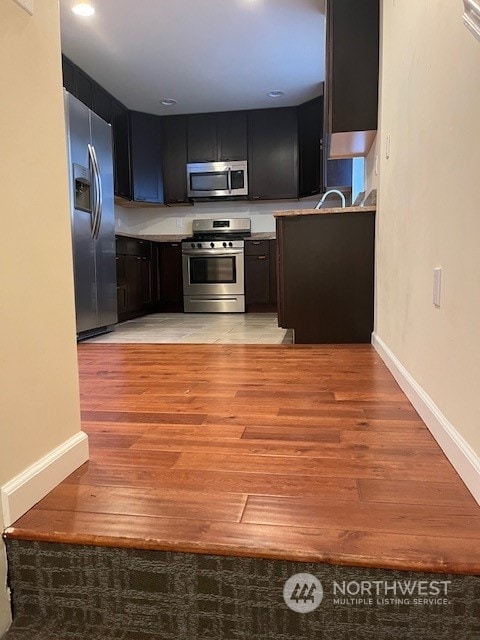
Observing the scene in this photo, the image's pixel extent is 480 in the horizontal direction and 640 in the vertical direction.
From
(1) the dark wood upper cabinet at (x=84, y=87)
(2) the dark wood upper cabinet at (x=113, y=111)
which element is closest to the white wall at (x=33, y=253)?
(2) the dark wood upper cabinet at (x=113, y=111)

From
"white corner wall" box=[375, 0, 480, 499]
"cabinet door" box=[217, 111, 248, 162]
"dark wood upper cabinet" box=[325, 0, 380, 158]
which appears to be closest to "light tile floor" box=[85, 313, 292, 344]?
"white corner wall" box=[375, 0, 480, 499]

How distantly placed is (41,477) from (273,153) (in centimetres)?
522

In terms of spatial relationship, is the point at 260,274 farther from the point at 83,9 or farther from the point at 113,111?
the point at 83,9

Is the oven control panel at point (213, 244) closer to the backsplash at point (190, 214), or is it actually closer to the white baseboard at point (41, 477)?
the backsplash at point (190, 214)

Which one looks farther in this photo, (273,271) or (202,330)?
(273,271)

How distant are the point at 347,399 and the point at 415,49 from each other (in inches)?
52.5

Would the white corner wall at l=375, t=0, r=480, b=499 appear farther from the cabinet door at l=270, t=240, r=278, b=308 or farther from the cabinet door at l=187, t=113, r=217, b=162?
the cabinet door at l=187, t=113, r=217, b=162

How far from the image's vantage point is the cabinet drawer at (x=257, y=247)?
559 cm

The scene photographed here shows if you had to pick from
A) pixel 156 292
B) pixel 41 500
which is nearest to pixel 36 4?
pixel 41 500

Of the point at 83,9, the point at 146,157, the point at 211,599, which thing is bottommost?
the point at 211,599

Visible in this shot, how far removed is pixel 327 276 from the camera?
295 centimetres

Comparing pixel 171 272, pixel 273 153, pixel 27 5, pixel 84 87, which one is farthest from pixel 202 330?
pixel 27 5

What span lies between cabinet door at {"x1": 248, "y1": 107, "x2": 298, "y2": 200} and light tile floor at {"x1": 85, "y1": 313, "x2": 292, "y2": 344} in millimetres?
1624

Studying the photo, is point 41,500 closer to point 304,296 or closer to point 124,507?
point 124,507
